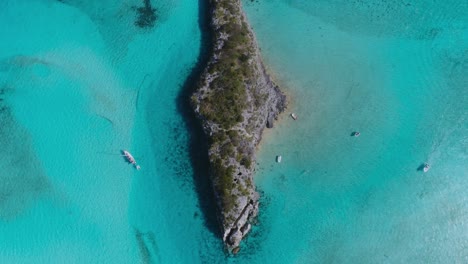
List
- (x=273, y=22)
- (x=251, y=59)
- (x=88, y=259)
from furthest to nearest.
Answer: (x=273, y=22)
(x=251, y=59)
(x=88, y=259)

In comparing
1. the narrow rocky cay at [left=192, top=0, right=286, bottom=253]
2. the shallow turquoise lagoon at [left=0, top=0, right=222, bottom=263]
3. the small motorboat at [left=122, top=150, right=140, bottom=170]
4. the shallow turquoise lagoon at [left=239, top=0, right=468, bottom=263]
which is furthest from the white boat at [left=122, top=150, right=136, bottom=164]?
the shallow turquoise lagoon at [left=239, top=0, right=468, bottom=263]

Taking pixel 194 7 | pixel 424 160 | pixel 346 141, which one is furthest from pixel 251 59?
pixel 424 160

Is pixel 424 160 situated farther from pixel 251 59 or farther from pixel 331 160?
pixel 251 59

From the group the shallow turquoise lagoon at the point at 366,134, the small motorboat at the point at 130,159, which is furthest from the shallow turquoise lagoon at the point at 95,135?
the shallow turquoise lagoon at the point at 366,134

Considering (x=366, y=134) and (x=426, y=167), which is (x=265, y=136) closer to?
(x=366, y=134)

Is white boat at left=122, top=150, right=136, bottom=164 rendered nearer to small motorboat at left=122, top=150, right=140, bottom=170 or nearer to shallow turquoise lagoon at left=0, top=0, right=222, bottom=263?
small motorboat at left=122, top=150, right=140, bottom=170

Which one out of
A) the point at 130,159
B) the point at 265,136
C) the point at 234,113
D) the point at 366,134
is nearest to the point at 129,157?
the point at 130,159
